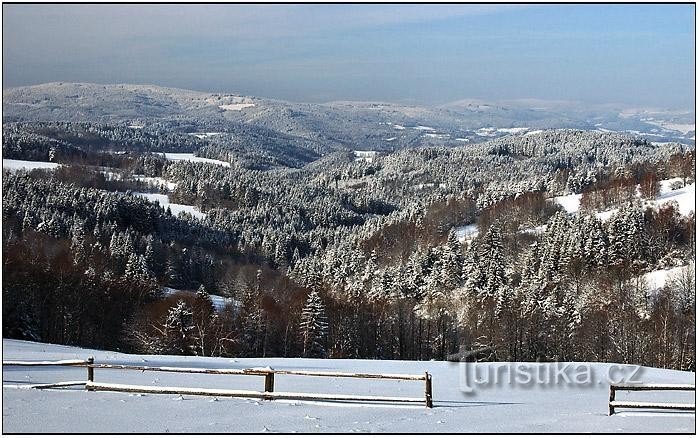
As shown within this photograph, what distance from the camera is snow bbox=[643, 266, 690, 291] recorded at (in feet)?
249

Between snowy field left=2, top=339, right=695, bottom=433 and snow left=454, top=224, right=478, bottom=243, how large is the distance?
107 m

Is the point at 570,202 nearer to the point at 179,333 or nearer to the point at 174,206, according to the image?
the point at 179,333

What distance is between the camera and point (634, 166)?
15950cm

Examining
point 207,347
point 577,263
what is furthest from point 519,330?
point 207,347

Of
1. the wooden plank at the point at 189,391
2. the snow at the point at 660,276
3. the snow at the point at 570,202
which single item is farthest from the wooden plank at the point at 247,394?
the snow at the point at 570,202

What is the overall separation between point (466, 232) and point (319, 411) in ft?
406

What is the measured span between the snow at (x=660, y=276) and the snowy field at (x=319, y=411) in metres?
63.9

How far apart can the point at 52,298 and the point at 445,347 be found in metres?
39.5

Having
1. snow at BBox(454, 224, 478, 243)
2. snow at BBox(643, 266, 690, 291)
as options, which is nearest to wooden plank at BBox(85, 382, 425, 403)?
snow at BBox(643, 266, 690, 291)

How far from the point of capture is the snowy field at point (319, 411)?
12789 millimetres

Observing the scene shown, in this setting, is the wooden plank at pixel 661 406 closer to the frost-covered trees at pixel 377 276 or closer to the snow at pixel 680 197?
the frost-covered trees at pixel 377 276

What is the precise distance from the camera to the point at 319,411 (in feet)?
46.4

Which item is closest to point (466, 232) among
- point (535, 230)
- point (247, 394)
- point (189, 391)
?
point (535, 230)

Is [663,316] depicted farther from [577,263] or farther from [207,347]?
[207,347]
